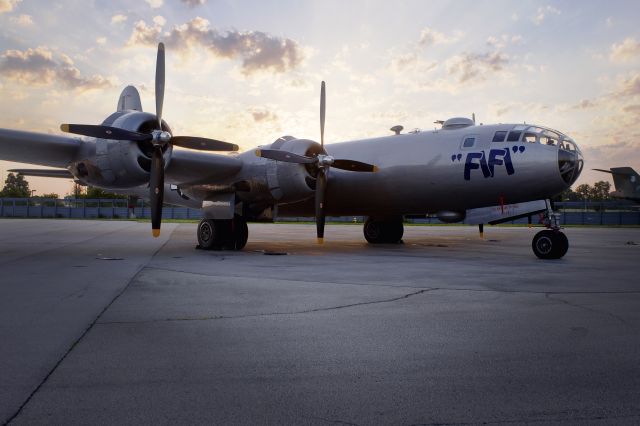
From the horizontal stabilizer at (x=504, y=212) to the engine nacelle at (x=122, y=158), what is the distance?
29.1ft

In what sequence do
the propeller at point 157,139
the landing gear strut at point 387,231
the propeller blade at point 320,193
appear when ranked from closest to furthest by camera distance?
the propeller at point 157,139 → the propeller blade at point 320,193 → the landing gear strut at point 387,231

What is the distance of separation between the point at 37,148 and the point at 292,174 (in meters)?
6.71

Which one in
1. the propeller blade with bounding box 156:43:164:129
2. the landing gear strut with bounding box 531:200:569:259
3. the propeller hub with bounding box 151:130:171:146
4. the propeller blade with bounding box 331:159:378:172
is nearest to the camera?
the landing gear strut with bounding box 531:200:569:259

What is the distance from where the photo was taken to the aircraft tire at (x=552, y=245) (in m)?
12.1

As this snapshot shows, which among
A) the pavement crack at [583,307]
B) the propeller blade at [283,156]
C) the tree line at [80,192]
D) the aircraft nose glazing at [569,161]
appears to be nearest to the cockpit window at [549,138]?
the aircraft nose glazing at [569,161]

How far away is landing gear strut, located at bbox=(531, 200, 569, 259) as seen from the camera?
12.1 m

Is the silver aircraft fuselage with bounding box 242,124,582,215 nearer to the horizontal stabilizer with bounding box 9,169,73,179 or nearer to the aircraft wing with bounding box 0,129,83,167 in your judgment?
the aircraft wing with bounding box 0,129,83,167

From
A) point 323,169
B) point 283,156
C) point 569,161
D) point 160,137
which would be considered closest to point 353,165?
point 323,169

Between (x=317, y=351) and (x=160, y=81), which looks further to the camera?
(x=160, y=81)

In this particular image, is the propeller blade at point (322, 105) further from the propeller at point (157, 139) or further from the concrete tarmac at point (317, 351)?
the concrete tarmac at point (317, 351)

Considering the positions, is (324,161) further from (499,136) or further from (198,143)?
A: (499,136)

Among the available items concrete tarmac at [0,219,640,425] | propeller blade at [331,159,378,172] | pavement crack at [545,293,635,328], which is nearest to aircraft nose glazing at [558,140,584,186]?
propeller blade at [331,159,378,172]

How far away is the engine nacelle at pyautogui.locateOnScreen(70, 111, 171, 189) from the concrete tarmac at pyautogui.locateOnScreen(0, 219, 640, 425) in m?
5.25

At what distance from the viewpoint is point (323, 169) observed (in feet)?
46.8
